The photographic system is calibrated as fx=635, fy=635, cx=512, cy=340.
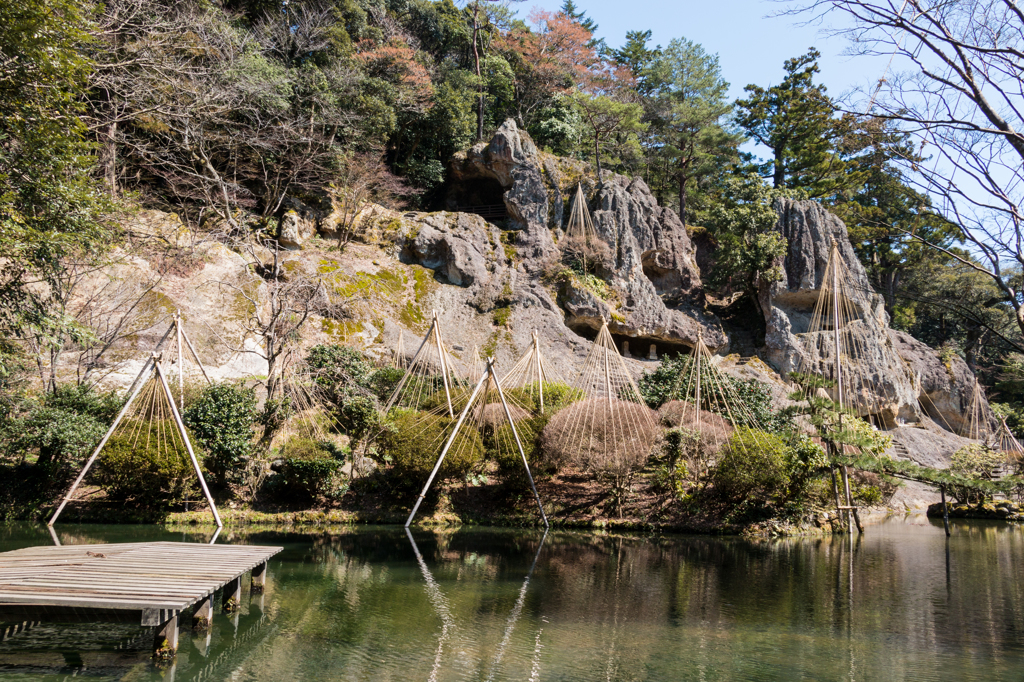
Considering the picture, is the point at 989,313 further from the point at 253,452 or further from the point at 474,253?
the point at 253,452

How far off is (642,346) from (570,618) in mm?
20319

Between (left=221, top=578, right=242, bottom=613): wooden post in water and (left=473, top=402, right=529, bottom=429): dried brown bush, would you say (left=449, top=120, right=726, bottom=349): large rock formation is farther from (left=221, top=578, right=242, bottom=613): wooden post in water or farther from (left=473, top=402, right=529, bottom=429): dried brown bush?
(left=221, top=578, right=242, bottom=613): wooden post in water

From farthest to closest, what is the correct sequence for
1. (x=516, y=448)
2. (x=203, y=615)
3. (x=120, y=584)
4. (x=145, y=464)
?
(x=516, y=448) < (x=145, y=464) < (x=203, y=615) < (x=120, y=584)

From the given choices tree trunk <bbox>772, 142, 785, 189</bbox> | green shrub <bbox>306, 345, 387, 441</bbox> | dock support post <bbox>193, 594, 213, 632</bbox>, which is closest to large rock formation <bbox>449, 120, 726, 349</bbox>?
tree trunk <bbox>772, 142, 785, 189</bbox>

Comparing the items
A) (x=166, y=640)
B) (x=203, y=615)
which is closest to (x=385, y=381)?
(x=203, y=615)

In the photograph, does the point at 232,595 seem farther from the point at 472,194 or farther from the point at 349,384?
the point at 472,194

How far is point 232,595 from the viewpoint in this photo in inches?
290

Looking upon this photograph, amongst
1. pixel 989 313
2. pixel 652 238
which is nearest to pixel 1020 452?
pixel 989 313

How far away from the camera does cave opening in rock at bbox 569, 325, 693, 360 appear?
2575cm

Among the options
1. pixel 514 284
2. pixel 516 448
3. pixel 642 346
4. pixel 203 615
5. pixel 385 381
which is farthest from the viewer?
pixel 642 346

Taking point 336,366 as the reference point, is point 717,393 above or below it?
below

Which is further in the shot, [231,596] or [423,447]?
[423,447]

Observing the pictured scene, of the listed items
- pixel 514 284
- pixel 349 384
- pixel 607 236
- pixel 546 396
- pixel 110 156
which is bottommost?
pixel 546 396

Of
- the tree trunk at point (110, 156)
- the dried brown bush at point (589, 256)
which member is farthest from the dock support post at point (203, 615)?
the dried brown bush at point (589, 256)
